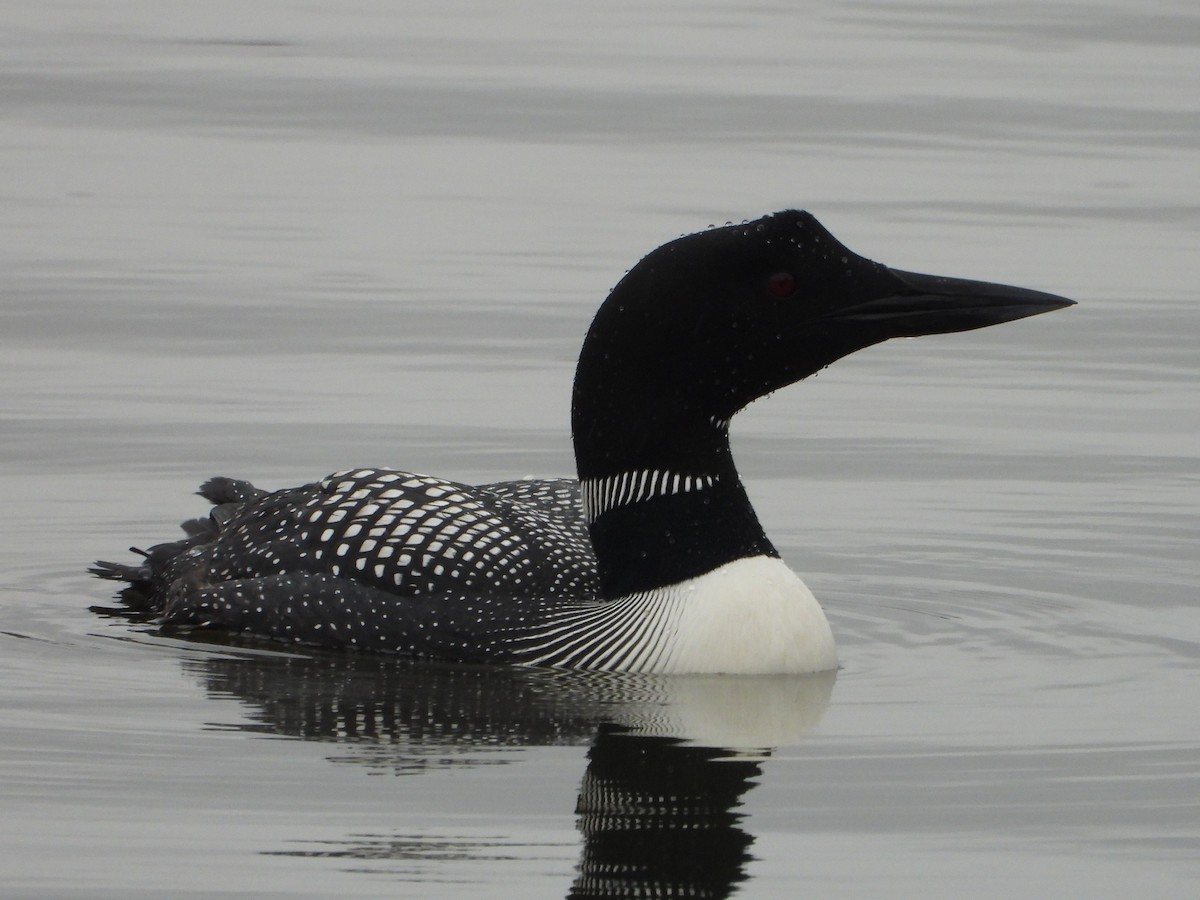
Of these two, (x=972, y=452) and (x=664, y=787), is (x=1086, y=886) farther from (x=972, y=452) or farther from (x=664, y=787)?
(x=972, y=452)

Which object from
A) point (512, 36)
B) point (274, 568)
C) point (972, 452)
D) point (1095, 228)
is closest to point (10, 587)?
point (274, 568)

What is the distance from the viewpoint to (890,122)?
13227mm

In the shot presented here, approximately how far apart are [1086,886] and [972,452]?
365 centimetres

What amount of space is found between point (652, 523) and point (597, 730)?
0.74m

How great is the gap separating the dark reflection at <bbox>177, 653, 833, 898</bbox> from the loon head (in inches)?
24.1

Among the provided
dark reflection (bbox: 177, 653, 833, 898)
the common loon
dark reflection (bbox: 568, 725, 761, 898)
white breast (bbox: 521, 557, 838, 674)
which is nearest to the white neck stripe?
the common loon

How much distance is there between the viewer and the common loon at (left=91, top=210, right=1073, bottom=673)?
572cm

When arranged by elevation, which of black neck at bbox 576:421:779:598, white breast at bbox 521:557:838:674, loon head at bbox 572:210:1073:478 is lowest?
white breast at bbox 521:557:838:674

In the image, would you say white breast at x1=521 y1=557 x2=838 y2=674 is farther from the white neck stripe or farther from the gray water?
the white neck stripe

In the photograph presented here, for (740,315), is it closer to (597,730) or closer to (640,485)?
(640,485)

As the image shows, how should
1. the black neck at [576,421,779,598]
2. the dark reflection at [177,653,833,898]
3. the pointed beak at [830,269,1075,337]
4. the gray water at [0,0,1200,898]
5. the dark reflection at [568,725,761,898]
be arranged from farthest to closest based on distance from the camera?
the black neck at [576,421,779,598]
the pointed beak at [830,269,1075,337]
the gray water at [0,0,1200,898]
the dark reflection at [177,653,833,898]
the dark reflection at [568,725,761,898]

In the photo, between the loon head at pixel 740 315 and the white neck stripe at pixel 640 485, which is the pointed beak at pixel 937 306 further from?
the white neck stripe at pixel 640 485

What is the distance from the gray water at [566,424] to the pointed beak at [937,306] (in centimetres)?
76

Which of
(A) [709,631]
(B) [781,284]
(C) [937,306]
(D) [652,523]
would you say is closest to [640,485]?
(D) [652,523]
